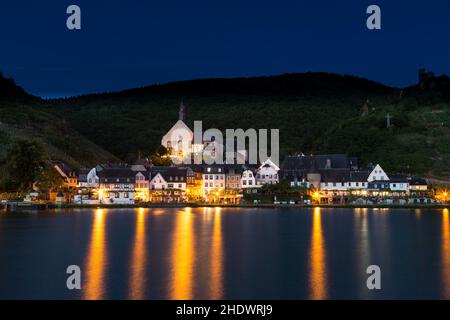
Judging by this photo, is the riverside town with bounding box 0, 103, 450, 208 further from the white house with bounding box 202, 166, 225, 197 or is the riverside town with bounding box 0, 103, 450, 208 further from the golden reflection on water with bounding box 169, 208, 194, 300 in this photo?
the golden reflection on water with bounding box 169, 208, 194, 300

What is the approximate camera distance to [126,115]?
156m

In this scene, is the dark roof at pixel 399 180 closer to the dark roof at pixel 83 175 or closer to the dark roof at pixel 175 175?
the dark roof at pixel 175 175

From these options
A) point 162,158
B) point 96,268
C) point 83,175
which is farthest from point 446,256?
point 162,158

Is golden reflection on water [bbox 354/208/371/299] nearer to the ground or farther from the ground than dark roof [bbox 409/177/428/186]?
nearer to the ground

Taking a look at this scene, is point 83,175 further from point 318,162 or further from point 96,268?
point 96,268

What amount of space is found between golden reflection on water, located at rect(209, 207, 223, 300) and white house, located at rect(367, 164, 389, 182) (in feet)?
107

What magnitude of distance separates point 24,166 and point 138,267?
164 ft

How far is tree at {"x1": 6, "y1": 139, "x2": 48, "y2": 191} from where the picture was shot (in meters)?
80.1

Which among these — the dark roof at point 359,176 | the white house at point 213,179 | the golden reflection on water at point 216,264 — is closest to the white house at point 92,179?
the white house at point 213,179

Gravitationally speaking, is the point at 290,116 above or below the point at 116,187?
above

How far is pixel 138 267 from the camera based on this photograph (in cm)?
3412

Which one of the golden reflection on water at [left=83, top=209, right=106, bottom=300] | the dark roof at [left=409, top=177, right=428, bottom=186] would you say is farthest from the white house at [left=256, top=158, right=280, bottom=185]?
the golden reflection on water at [left=83, top=209, right=106, bottom=300]

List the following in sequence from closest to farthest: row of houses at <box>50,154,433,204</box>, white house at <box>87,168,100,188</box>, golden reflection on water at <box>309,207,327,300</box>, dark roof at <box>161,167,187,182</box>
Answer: golden reflection on water at <box>309,207,327,300</box>
row of houses at <box>50,154,433,204</box>
white house at <box>87,168,100,188</box>
dark roof at <box>161,167,187,182</box>
